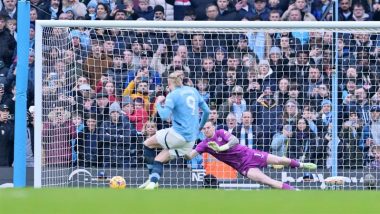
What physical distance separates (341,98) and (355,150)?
72 centimetres

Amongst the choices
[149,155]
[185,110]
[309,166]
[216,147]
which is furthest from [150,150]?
[309,166]

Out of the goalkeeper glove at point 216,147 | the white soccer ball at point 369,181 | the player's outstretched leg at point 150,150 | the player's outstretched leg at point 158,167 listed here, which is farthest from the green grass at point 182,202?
the white soccer ball at point 369,181

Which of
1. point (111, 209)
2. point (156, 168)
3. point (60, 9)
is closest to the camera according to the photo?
point (111, 209)

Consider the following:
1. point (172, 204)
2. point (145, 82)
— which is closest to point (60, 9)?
point (145, 82)

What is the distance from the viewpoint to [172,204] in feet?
22.8

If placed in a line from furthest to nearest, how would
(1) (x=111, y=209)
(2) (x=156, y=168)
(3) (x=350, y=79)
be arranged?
(3) (x=350, y=79)
(2) (x=156, y=168)
(1) (x=111, y=209)

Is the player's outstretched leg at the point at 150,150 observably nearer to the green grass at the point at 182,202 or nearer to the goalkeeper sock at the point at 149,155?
the goalkeeper sock at the point at 149,155

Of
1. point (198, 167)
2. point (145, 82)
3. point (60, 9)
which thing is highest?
point (60, 9)

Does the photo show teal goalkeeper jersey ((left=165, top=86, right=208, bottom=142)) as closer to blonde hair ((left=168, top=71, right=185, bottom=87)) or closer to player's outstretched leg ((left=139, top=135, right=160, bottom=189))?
blonde hair ((left=168, top=71, right=185, bottom=87))

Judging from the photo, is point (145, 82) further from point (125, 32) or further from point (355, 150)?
point (355, 150)

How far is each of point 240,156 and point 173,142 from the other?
0.95 meters

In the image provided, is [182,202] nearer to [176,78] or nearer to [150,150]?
[176,78]

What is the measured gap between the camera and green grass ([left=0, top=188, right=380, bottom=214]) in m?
6.79

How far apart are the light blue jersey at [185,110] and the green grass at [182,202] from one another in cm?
714
